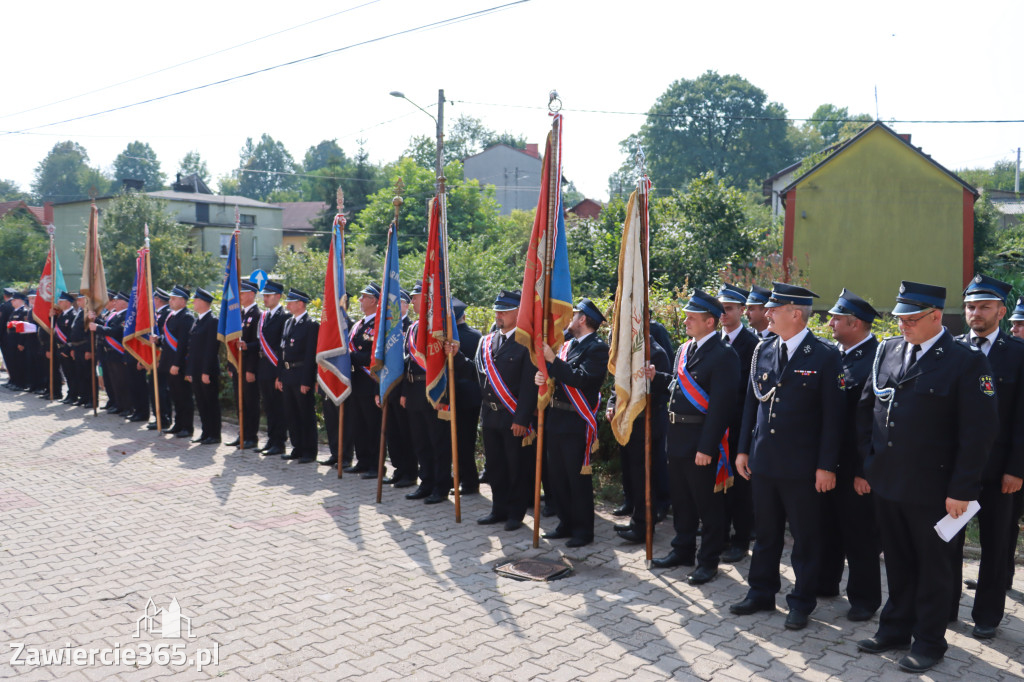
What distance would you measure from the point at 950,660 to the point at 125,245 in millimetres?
34613

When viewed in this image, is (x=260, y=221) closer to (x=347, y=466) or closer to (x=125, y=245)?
(x=125, y=245)

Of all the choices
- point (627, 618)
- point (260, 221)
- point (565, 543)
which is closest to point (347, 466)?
point (565, 543)

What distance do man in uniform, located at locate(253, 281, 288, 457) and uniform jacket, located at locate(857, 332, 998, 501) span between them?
A: 7370 millimetres

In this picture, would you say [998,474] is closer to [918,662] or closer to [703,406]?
[918,662]

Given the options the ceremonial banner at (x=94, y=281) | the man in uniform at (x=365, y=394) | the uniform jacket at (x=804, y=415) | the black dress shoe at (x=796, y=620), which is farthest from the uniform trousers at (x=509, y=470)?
the ceremonial banner at (x=94, y=281)

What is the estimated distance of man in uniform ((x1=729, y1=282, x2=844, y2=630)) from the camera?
4863 mm

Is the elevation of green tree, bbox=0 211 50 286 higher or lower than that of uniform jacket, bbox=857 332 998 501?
higher

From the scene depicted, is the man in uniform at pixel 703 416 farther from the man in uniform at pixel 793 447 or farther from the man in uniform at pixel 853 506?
the man in uniform at pixel 853 506

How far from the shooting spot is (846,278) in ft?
90.1

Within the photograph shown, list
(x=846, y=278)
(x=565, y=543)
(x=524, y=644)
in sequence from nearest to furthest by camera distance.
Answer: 1. (x=524, y=644)
2. (x=565, y=543)
3. (x=846, y=278)

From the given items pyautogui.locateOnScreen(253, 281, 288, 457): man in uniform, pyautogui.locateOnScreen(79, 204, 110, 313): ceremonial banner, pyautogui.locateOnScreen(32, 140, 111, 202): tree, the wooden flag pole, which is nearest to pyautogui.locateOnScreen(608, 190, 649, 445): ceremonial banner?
the wooden flag pole

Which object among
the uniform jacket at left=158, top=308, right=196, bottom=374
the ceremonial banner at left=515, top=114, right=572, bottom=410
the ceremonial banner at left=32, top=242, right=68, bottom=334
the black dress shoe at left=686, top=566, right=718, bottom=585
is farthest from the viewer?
the ceremonial banner at left=32, top=242, right=68, bottom=334

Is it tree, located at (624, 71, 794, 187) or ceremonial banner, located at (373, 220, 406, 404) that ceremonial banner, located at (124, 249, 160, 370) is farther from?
tree, located at (624, 71, 794, 187)

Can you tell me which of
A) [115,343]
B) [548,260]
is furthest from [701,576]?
[115,343]
